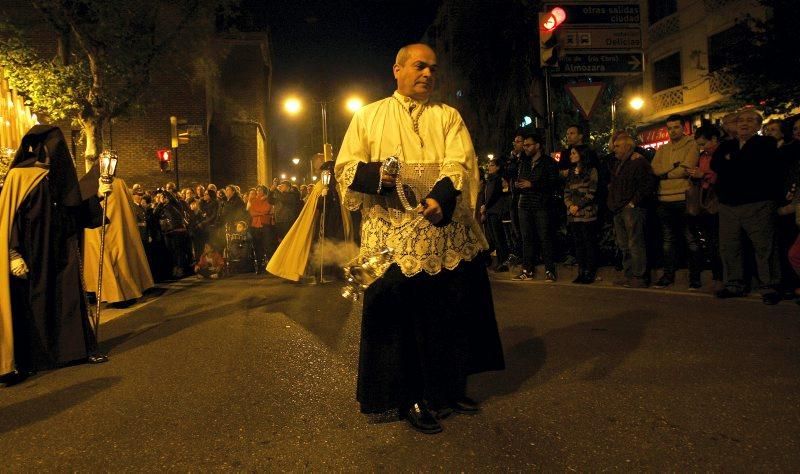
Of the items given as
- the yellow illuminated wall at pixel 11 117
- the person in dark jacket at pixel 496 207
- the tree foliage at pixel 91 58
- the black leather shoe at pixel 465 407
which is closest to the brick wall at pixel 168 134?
the tree foliage at pixel 91 58

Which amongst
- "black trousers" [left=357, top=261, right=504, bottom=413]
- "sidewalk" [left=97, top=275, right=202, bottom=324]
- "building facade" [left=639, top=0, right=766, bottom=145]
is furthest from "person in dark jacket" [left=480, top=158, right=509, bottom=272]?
"building facade" [left=639, top=0, right=766, bottom=145]

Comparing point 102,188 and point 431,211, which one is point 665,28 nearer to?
point 102,188

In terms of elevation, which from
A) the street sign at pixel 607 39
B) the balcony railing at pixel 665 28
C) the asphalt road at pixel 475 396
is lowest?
the asphalt road at pixel 475 396

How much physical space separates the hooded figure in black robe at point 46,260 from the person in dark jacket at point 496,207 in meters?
7.22

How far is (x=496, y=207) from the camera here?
11844 millimetres

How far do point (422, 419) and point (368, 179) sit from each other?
1264 mm

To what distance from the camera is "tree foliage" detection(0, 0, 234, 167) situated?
2014 cm

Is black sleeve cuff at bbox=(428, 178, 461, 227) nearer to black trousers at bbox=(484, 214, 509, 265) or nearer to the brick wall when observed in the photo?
black trousers at bbox=(484, 214, 509, 265)

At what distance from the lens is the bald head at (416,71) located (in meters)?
3.75

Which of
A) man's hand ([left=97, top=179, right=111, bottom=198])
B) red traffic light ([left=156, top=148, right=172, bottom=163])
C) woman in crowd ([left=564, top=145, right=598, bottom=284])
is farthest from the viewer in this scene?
red traffic light ([left=156, top=148, right=172, bottom=163])

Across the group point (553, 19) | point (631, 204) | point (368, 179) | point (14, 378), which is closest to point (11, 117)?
point (553, 19)

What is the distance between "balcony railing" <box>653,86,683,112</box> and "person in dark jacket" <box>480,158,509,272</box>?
65.0 ft

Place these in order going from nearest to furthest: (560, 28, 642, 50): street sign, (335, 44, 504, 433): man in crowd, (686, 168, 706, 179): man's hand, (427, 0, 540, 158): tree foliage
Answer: (335, 44, 504, 433): man in crowd → (686, 168, 706, 179): man's hand → (560, 28, 642, 50): street sign → (427, 0, 540, 158): tree foliage

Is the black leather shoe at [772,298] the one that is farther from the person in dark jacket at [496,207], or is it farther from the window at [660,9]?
the window at [660,9]
